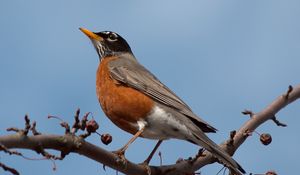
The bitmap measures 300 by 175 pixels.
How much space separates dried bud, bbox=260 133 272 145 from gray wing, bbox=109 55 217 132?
0.48 metres

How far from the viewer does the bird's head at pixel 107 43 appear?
6.20m

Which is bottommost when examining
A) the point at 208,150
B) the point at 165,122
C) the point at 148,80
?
the point at 208,150

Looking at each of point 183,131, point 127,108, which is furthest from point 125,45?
point 183,131

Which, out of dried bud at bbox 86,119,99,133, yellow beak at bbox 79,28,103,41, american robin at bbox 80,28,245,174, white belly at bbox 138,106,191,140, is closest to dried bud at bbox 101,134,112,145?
american robin at bbox 80,28,245,174

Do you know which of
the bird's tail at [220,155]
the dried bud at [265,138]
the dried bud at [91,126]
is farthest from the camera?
the dried bud at [265,138]

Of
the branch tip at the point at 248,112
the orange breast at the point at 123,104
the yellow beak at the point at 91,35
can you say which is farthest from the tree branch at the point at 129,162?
the yellow beak at the point at 91,35

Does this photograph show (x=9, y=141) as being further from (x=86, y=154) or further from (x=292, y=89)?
(x=292, y=89)

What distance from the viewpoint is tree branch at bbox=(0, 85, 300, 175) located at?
2434mm

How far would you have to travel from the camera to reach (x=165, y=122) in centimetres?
447

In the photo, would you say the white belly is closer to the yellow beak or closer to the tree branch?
the tree branch

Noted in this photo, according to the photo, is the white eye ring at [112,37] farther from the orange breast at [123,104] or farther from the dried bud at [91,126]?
the dried bud at [91,126]

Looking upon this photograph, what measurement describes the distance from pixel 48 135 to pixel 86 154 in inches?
12.0

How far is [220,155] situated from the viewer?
3615mm

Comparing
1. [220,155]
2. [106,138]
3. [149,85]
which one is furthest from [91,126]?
[149,85]
